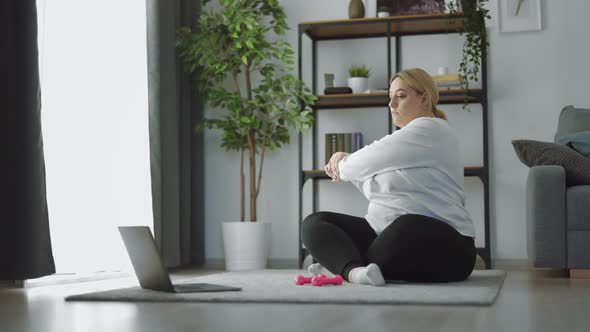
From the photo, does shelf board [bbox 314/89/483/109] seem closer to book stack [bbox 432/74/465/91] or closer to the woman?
book stack [bbox 432/74/465/91]

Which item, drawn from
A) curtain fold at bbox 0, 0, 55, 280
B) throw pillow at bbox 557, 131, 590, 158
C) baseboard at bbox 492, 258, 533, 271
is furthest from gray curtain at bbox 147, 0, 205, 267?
throw pillow at bbox 557, 131, 590, 158

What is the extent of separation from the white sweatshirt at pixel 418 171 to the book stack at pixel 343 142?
1959mm

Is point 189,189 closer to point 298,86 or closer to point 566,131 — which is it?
point 298,86

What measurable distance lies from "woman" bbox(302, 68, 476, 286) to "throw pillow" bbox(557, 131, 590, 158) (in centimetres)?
118

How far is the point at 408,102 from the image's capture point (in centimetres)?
306

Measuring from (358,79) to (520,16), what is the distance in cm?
105

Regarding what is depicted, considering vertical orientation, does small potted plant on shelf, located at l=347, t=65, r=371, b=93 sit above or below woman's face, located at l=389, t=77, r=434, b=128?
above

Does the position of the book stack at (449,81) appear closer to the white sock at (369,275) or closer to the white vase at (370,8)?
the white vase at (370,8)

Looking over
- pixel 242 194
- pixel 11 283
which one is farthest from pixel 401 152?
pixel 242 194

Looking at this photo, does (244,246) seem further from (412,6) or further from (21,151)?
(21,151)

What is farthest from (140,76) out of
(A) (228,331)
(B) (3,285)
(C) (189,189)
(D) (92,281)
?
(A) (228,331)

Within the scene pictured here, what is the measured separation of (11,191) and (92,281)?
969 mm

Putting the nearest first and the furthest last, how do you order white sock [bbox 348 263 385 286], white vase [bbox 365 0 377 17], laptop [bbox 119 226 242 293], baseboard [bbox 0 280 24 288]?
laptop [bbox 119 226 242 293] → white sock [bbox 348 263 385 286] → baseboard [bbox 0 280 24 288] → white vase [bbox 365 0 377 17]

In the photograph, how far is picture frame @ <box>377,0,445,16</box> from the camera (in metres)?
5.05
